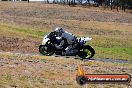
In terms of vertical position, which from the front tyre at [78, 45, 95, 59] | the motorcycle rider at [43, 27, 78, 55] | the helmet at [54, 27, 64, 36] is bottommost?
the front tyre at [78, 45, 95, 59]

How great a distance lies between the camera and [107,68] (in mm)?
18016

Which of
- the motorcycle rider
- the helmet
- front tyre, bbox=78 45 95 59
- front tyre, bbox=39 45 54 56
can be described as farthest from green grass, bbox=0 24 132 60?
the helmet

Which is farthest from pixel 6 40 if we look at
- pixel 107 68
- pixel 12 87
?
pixel 12 87

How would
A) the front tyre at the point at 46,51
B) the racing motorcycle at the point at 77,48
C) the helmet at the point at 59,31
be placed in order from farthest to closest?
the front tyre at the point at 46,51 < the racing motorcycle at the point at 77,48 < the helmet at the point at 59,31

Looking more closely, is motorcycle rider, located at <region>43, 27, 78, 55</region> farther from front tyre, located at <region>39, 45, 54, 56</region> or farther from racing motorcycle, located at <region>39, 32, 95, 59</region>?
front tyre, located at <region>39, 45, 54, 56</region>

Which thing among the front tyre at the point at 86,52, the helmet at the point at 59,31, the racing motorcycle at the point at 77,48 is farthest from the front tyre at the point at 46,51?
the front tyre at the point at 86,52

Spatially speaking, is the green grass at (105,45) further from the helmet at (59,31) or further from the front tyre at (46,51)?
the helmet at (59,31)

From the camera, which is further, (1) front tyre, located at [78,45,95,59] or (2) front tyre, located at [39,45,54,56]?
(2) front tyre, located at [39,45,54,56]

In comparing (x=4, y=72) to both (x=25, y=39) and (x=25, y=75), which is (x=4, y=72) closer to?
(x=25, y=75)

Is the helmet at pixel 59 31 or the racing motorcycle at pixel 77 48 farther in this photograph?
the racing motorcycle at pixel 77 48

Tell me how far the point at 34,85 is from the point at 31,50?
15.1 metres

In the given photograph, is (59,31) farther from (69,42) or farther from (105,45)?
(105,45)

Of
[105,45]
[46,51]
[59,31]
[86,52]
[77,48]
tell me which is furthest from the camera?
[105,45]

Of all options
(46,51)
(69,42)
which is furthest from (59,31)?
(46,51)
